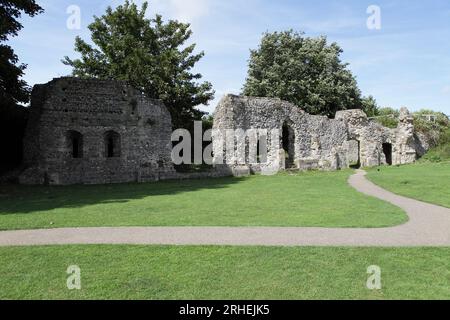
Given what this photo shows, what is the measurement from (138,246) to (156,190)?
9.39 meters

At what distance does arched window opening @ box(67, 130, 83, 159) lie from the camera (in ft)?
67.5

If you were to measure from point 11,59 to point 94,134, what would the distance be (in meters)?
5.21

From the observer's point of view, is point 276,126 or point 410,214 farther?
point 276,126

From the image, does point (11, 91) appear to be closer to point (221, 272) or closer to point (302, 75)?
point (221, 272)

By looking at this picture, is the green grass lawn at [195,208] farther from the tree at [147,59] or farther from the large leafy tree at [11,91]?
the tree at [147,59]

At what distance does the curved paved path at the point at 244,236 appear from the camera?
7.68 metres

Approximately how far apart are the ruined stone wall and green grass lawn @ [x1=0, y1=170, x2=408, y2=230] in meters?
3.65

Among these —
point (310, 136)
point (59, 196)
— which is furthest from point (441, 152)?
point (59, 196)

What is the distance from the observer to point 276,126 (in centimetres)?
2720

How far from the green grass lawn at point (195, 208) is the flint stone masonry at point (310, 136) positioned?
9.23 metres

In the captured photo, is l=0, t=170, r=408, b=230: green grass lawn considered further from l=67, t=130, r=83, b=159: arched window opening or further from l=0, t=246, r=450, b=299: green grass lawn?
l=67, t=130, r=83, b=159: arched window opening

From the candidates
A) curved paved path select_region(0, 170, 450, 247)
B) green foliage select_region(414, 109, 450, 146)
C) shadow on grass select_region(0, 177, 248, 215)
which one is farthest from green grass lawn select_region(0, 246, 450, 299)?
green foliage select_region(414, 109, 450, 146)
